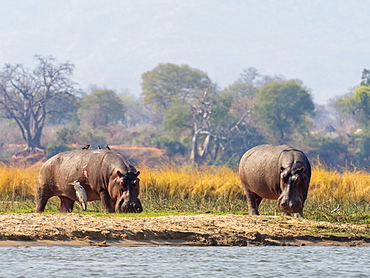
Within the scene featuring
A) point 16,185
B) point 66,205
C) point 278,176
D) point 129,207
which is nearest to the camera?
point 129,207

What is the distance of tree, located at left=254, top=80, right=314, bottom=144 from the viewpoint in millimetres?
60938

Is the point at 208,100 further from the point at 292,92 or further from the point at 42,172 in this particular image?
the point at 42,172

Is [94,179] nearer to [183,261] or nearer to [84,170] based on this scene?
[84,170]

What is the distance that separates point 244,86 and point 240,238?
224 feet

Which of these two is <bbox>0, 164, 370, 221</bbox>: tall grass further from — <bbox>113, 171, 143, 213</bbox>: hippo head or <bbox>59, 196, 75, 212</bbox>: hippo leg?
<bbox>113, 171, 143, 213</bbox>: hippo head

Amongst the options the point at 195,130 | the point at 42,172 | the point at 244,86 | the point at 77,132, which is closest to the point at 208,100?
the point at 195,130

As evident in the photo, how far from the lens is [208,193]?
15.5m

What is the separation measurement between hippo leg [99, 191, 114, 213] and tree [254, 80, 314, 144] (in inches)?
1900

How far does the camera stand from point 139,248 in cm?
913

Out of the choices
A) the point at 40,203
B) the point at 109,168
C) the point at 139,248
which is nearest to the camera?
the point at 139,248

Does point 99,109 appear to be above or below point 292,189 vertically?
above

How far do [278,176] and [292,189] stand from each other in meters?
0.59

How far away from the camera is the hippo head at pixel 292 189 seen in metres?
10.7

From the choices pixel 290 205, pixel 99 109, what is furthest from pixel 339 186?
pixel 99 109
